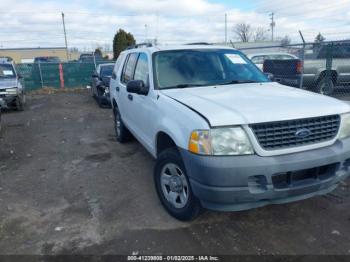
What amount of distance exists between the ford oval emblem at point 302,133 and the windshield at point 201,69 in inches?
59.5

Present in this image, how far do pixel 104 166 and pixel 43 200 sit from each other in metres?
1.38

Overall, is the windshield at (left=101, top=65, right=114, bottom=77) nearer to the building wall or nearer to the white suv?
the white suv

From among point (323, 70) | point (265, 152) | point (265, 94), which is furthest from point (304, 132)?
point (323, 70)

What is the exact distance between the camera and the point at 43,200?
4.33m

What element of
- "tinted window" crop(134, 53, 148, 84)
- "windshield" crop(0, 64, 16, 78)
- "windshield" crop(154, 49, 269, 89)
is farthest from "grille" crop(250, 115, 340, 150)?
"windshield" crop(0, 64, 16, 78)

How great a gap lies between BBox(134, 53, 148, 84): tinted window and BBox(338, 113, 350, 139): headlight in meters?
2.40

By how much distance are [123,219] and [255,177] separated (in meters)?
1.67

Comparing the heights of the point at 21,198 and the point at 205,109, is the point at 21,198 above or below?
below

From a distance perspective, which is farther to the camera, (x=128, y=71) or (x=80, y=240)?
(x=128, y=71)

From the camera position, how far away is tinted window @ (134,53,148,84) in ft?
15.0

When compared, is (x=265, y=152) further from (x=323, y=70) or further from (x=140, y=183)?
(x=323, y=70)

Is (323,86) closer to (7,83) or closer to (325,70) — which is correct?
(325,70)

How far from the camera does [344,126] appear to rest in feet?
11.0

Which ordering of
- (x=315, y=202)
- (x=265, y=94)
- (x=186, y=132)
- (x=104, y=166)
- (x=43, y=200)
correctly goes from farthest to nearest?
1. (x=104, y=166)
2. (x=43, y=200)
3. (x=315, y=202)
4. (x=265, y=94)
5. (x=186, y=132)
